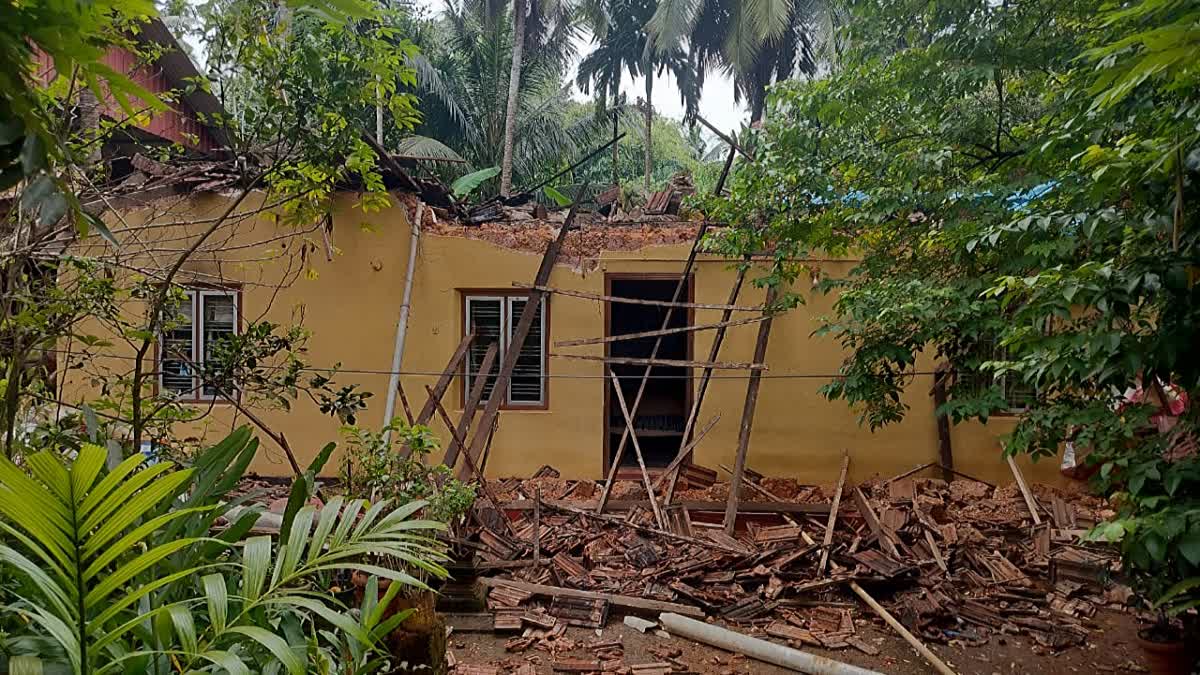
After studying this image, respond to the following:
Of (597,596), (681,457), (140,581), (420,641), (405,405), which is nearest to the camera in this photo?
(140,581)

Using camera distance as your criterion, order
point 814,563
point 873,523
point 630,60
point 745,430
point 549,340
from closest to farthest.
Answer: point 814,563 → point 873,523 → point 745,430 → point 549,340 → point 630,60

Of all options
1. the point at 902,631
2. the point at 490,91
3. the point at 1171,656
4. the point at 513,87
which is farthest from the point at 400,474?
the point at 490,91

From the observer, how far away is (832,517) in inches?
247

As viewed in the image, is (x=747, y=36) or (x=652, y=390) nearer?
(x=652, y=390)

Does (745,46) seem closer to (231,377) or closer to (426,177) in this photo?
(426,177)

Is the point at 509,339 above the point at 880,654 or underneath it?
above

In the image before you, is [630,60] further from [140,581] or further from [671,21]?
→ [140,581]

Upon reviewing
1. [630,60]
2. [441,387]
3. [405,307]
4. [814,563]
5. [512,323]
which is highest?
[630,60]

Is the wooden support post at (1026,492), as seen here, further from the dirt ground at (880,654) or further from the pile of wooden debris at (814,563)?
the dirt ground at (880,654)

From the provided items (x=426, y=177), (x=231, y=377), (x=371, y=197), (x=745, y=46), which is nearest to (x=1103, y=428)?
(x=371, y=197)

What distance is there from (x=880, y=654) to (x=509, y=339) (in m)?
4.55

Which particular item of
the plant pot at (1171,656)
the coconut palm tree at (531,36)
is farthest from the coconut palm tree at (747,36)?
the plant pot at (1171,656)

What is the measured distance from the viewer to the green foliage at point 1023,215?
233 centimetres

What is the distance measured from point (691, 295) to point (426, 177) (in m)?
3.23
